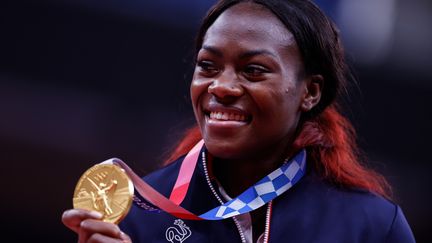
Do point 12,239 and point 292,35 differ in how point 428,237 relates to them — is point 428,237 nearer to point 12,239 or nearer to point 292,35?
point 12,239

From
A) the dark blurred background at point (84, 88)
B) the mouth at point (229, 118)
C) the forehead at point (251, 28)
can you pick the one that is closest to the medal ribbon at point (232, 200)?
the mouth at point (229, 118)

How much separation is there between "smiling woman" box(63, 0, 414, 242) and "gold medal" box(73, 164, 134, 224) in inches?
6.2

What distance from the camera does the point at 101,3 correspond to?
2744 mm

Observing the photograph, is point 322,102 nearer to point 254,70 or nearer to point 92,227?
point 254,70

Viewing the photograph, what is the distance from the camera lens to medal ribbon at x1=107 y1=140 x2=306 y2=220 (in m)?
1.49

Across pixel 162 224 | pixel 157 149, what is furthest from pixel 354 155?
pixel 157 149

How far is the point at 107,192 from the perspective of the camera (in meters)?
1.35

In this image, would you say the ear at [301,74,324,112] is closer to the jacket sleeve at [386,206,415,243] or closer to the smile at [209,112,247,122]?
the smile at [209,112,247,122]

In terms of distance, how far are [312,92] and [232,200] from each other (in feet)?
0.94

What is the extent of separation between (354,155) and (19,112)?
48.5 inches

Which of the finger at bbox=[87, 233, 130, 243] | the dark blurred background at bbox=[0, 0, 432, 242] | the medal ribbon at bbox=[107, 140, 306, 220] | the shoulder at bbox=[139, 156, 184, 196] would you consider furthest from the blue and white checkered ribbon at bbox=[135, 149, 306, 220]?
the dark blurred background at bbox=[0, 0, 432, 242]

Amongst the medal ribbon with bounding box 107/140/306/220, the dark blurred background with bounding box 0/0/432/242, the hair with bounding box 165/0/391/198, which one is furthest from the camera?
the dark blurred background with bounding box 0/0/432/242

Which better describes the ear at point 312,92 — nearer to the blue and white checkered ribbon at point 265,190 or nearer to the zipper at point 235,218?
the blue and white checkered ribbon at point 265,190

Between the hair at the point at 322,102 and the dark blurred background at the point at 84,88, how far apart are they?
0.91 metres
